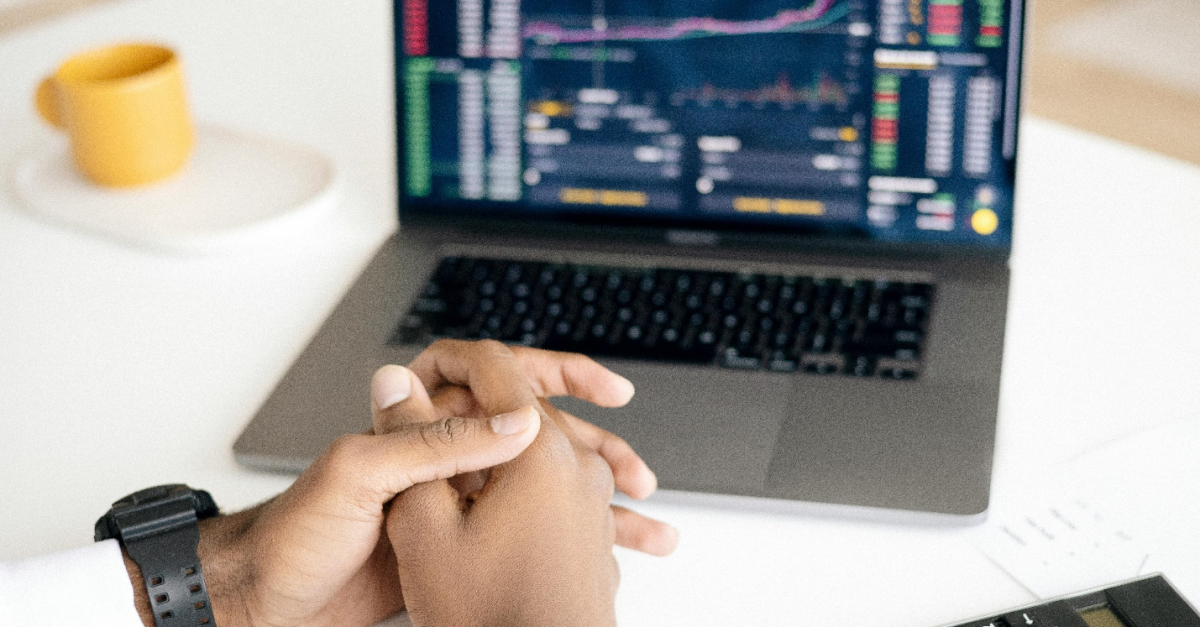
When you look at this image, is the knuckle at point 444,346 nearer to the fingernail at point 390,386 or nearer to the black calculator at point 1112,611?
the fingernail at point 390,386

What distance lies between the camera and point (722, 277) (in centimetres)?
108

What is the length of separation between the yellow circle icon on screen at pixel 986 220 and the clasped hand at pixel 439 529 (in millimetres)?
441

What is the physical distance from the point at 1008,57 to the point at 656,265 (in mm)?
346

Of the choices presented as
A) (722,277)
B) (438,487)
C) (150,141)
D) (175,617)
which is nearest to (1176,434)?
(722,277)

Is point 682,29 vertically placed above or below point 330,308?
above

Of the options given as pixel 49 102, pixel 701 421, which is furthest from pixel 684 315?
pixel 49 102

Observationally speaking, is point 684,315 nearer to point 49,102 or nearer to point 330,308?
point 330,308

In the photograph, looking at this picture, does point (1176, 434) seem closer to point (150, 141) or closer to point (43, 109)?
point (150, 141)

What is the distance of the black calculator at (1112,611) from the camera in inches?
28.0

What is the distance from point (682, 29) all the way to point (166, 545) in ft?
2.05

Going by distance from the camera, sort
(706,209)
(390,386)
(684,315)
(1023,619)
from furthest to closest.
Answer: (706,209) → (684,315) → (390,386) → (1023,619)

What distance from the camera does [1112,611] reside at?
0.73 m

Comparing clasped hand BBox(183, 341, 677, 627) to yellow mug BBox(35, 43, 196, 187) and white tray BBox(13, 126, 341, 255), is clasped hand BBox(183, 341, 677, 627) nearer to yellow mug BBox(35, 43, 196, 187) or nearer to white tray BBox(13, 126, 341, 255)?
white tray BBox(13, 126, 341, 255)

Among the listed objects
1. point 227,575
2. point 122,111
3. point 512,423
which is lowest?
point 227,575
